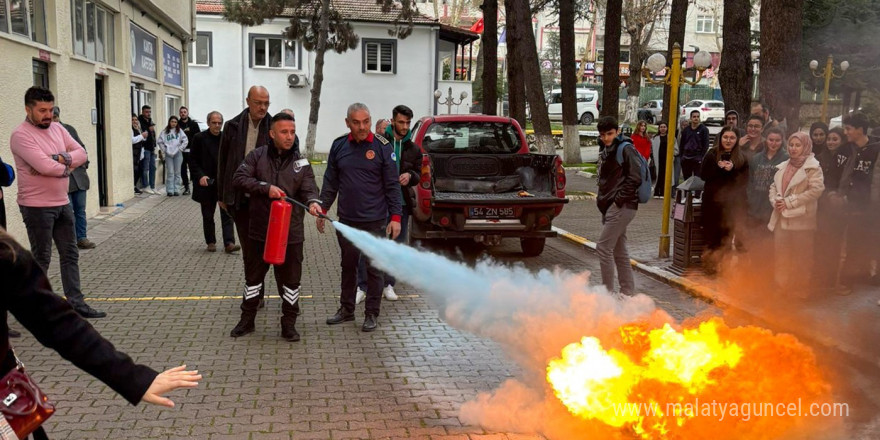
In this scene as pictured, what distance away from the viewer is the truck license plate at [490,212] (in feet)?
32.2

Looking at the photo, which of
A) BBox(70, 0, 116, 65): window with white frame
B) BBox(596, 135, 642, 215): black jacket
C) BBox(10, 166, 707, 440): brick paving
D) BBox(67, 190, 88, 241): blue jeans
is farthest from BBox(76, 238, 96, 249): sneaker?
BBox(596, 135, 642, 215): black jacket

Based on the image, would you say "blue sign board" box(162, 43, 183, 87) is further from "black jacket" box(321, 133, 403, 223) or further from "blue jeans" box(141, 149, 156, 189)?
"black jacket" box(321, 133, 403, 223)

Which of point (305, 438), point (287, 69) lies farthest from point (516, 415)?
point (287, 69)

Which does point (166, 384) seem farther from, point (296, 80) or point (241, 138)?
point (296, 80)

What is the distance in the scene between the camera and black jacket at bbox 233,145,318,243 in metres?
6.31

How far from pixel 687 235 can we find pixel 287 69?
3001cm

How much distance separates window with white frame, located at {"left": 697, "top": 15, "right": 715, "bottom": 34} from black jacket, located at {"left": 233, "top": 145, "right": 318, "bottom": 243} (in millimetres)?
71353

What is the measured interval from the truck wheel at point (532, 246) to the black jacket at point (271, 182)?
4.83 metres

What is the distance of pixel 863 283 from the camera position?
8.68 metres

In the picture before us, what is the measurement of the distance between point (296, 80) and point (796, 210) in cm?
3041

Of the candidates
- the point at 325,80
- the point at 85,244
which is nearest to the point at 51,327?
the point at 85,244

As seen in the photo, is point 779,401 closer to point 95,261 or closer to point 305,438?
point 305,438

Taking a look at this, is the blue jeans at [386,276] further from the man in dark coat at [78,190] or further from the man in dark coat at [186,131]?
the man in dark coat at [186,131]

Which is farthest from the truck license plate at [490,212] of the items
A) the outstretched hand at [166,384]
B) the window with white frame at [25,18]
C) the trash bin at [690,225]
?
the outstretched hand at [166,384]
